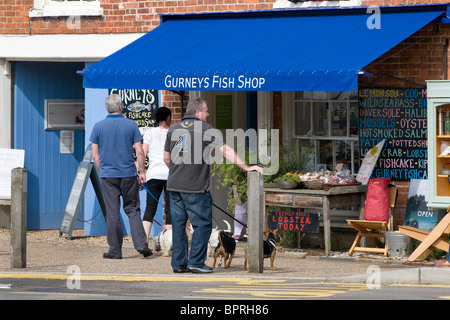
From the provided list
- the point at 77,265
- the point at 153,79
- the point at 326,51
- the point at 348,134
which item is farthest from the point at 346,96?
the point at 77,265

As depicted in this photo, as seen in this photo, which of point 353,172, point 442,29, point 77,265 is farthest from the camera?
point 353,172

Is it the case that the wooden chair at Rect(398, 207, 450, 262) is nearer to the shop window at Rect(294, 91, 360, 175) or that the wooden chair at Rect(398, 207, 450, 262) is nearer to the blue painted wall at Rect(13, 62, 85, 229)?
the shop window at Rect(294, 91, 360, 175)

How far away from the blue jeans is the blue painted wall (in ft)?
18.2

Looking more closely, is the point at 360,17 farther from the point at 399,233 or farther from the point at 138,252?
the point at 138,252

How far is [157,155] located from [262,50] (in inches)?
75.2

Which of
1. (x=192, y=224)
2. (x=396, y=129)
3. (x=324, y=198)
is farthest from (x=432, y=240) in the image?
(x=192, y=224)

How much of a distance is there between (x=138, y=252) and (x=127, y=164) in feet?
4.36

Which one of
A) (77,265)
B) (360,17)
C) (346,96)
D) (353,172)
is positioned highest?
(360,17)

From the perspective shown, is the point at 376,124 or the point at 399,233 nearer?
the point at 399,233

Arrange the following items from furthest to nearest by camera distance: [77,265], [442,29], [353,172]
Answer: [353,172]
[442,29]
[77,265]

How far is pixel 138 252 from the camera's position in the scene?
12.9m

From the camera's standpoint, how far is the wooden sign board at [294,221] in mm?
13219

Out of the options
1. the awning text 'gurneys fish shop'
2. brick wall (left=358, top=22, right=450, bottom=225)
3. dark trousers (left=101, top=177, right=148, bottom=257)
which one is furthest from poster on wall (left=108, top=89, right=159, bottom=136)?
brick wall (left=358, top=22, right=450, bottom=225)

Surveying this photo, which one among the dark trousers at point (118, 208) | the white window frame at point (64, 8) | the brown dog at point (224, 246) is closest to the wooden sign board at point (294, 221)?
the dark trousers at point (118, 208)
